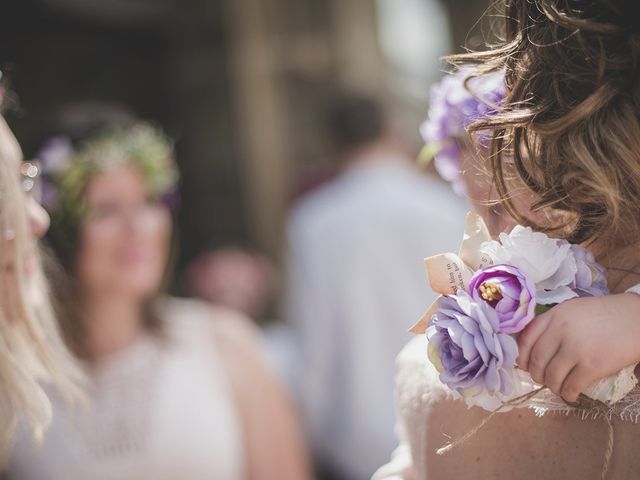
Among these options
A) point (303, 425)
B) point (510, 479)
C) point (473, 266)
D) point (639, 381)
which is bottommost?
point (303, 425)

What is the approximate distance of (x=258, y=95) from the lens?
5828 mm

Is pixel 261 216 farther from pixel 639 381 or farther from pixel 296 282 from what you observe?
pixel 639 381

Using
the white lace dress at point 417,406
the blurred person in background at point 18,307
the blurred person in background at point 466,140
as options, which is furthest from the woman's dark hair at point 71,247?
the white lace dress at point 417,406

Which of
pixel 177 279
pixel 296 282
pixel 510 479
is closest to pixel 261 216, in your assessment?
pixel 177 279

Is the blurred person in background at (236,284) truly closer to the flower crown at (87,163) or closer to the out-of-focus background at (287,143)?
the out-of-focus background at (287,143)

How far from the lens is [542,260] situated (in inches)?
44.0

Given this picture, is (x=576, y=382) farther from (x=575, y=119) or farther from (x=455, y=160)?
(x=455, y=160)

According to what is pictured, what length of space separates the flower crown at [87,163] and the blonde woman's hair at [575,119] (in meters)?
1.84

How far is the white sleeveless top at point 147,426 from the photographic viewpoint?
2707mm

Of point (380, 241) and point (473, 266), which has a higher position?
point (473, 266)

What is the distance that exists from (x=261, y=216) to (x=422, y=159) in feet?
14.0

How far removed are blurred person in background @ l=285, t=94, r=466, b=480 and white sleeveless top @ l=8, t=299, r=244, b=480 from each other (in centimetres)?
104

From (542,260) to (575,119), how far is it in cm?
20

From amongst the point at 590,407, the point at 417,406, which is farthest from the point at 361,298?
the point at 590,407
